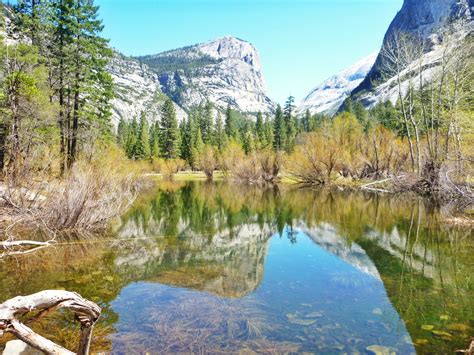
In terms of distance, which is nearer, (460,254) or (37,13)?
(460,254)

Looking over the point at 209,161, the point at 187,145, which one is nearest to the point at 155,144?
the point at 187,145

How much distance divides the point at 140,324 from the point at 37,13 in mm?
22085

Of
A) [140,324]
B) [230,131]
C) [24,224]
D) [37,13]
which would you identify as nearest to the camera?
[140,324]

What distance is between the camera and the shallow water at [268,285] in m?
5.57

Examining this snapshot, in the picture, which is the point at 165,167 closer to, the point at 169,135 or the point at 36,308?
the point at 169,135

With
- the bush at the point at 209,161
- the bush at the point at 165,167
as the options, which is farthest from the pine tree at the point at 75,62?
the bush at the point at 165,167

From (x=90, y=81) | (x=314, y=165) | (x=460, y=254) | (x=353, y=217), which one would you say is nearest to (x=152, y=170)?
(x=314, y=165)

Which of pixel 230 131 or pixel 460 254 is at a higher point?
pixel 230 131

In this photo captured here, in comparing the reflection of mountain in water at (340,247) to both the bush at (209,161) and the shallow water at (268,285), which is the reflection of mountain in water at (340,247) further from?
the bush at (209,161)

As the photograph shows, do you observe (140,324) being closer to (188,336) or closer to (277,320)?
(188,336)

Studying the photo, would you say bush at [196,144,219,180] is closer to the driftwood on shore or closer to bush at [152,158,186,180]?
bush at [152,158,186,180]

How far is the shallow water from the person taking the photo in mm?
5566

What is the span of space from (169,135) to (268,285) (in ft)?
235

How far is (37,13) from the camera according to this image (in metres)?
21.3
